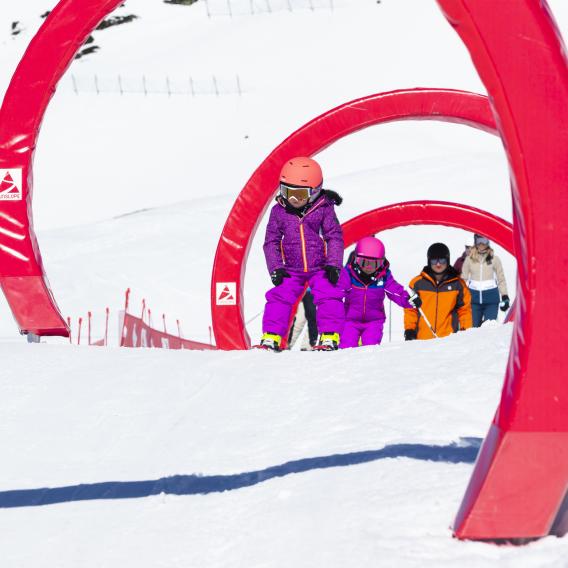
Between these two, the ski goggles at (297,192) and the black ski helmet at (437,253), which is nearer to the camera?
the ski goggles at (297,192)

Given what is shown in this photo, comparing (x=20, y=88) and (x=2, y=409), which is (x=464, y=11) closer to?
(x=2, y=409)

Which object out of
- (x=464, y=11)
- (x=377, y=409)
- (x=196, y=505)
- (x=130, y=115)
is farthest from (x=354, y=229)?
(x=130, y=115)

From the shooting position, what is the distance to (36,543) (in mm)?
2975

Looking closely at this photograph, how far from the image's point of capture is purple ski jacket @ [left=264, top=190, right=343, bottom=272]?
7121 mm

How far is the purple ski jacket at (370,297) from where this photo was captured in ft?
28.9

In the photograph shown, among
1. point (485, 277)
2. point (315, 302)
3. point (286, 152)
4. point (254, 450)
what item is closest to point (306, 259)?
point (315, 302)

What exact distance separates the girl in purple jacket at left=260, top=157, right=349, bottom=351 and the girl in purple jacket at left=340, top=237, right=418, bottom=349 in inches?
62.4

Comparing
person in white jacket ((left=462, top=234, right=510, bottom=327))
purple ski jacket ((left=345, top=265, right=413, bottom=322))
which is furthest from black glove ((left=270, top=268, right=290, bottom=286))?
person in white jacket ((left=462, top=234, right=510, bottom=327))

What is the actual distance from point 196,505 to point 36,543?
0.49 meters

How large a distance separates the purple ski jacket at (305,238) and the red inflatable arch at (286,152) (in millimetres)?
2666

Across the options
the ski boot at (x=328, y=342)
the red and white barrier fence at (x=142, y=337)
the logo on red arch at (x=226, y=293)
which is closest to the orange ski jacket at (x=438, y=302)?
the logo on red arch at (x=226, y=293)

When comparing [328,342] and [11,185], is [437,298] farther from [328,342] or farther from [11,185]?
[11,185]

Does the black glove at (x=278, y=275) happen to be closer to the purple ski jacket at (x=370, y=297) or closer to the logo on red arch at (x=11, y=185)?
the purple ski jacket at (x=370, y=297)

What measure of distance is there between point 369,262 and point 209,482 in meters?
5.56
